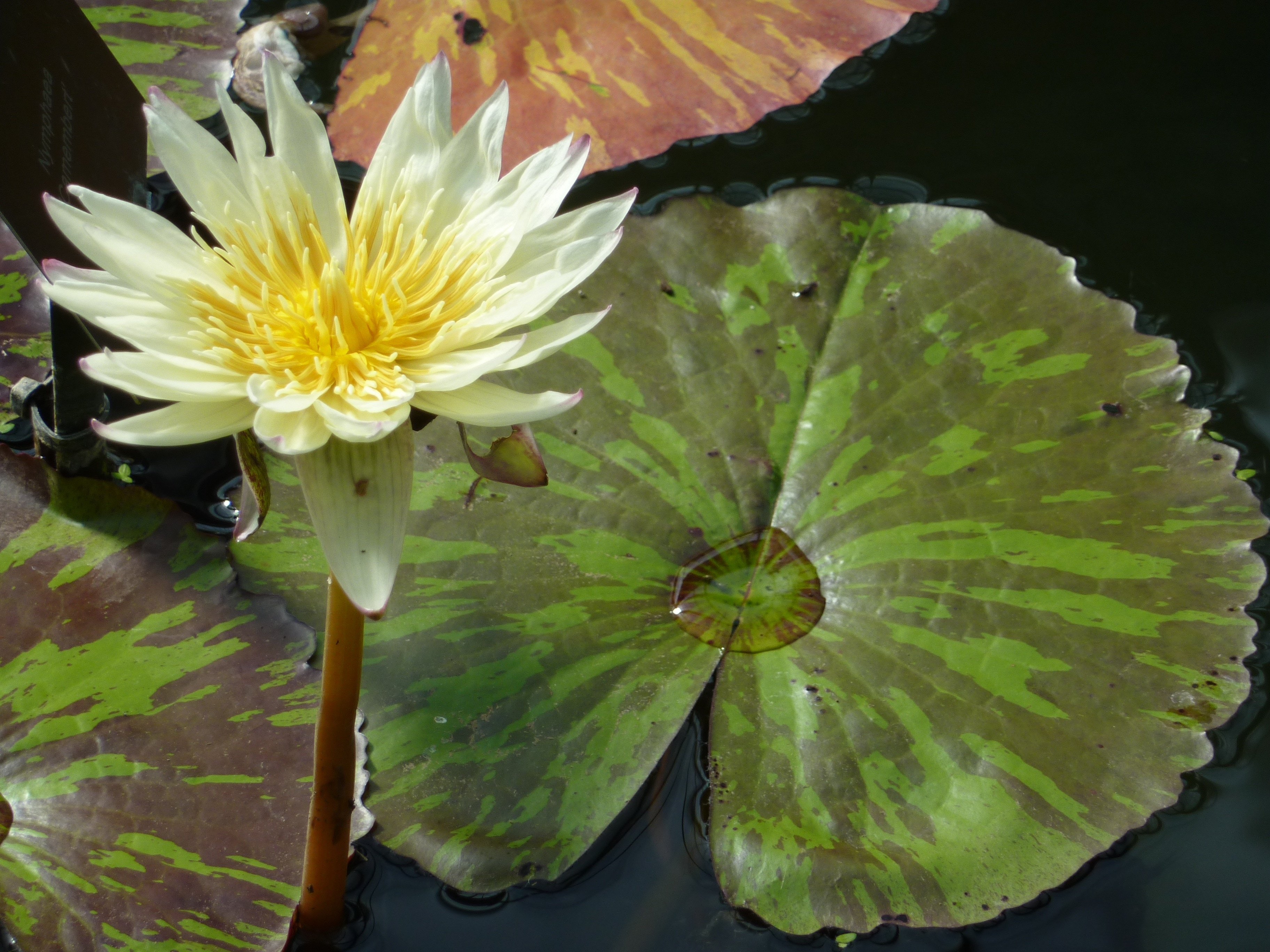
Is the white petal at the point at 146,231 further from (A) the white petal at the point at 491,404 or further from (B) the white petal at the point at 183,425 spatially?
(A) the white petal at the point at 491,404

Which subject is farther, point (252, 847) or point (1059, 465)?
point (1059, 465)

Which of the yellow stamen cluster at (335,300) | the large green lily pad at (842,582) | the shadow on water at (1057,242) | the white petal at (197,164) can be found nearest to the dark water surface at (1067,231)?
the shadow on water at (1057,242)

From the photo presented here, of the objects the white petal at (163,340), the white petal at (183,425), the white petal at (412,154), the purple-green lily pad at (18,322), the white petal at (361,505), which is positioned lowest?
the purple-green lily pad at (18,322)

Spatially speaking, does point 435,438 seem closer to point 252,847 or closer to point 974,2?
point 252,847

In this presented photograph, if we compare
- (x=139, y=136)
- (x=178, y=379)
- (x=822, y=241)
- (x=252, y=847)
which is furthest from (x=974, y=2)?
(x=252, y=847)

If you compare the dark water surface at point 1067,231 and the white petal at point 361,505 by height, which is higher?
the white petal at point 361,505

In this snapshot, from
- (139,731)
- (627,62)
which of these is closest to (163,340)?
(139,731)
